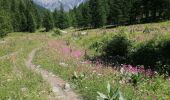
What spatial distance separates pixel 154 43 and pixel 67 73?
6.10 metres

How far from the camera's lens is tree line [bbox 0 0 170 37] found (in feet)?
256

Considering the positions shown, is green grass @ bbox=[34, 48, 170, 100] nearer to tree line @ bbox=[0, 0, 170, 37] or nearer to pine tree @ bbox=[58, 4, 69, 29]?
tree line @ bbox=[0, 0, 170, 37]

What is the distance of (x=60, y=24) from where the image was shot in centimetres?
13112

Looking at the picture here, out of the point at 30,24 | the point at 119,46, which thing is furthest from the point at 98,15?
the point at 119,46

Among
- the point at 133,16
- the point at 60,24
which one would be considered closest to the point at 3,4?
the point at 60,24

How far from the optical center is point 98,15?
98.8 m

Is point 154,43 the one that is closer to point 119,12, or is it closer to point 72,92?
point 72,92

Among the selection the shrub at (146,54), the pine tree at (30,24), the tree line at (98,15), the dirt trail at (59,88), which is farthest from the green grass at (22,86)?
the pine tree at (30,24)

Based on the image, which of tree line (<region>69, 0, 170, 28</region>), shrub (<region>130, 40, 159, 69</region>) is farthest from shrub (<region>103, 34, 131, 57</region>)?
tree line (<region>69, 0, 170, 28</region>)

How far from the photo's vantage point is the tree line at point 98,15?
78.1 metres

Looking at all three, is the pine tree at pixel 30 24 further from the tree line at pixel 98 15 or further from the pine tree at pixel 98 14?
the pine tree at pixel 98 14

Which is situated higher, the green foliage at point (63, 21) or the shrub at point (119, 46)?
the shrub at point (119, 46)

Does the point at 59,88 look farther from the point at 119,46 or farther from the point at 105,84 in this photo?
the point at 119,46

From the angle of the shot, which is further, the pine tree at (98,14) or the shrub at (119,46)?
the pine tree at (98,14)
